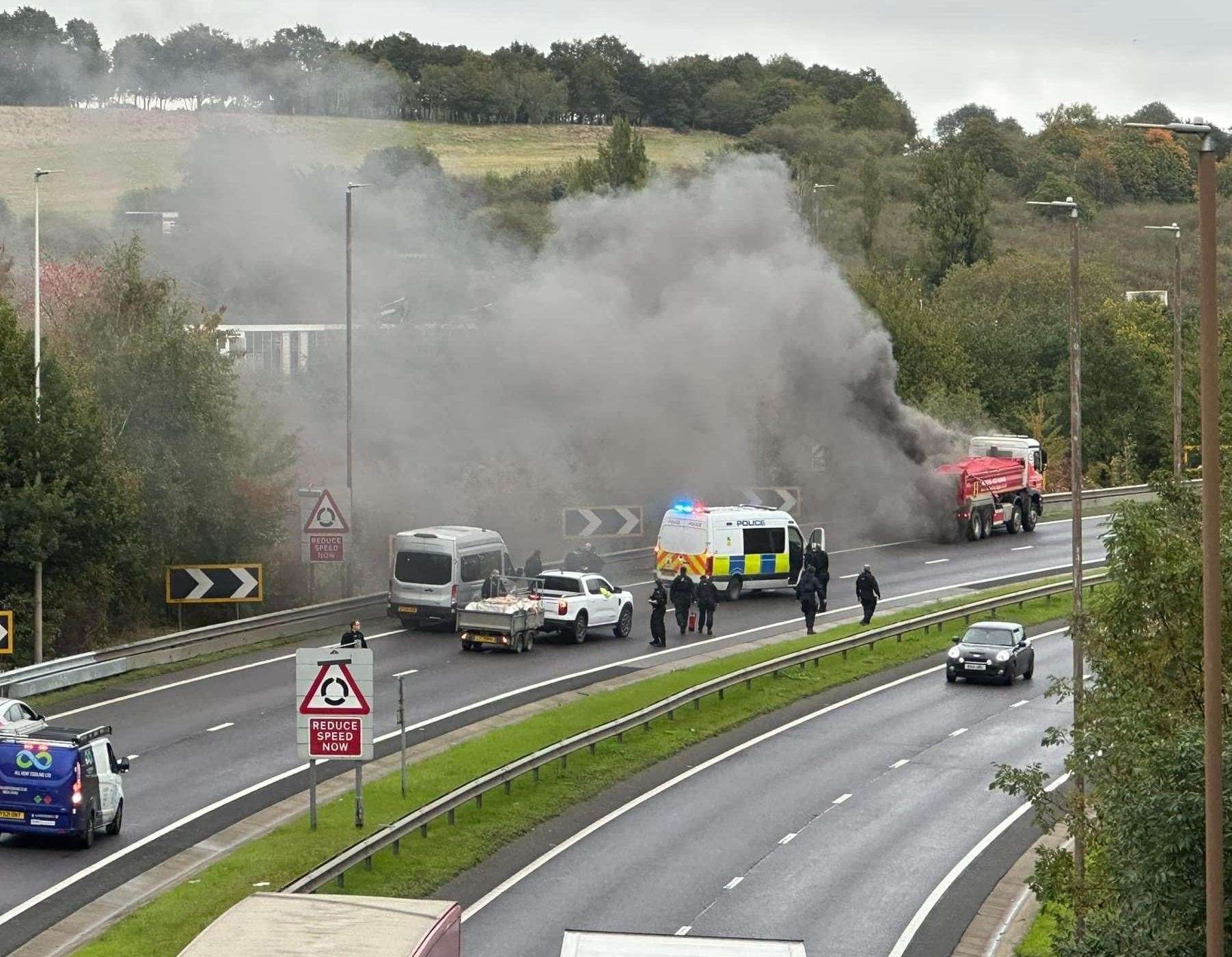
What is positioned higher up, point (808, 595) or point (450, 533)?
point (450, 533)

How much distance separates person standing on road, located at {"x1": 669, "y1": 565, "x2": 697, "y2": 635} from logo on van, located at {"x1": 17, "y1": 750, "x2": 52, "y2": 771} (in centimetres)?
1944

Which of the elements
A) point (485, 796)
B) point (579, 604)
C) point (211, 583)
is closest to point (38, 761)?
point (485, 796)

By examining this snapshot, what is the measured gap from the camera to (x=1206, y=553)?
12.2 meters

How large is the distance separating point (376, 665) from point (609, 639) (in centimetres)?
614

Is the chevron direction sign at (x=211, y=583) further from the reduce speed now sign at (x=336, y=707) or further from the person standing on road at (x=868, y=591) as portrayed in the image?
the reduce speed now sign at (x=336, y=707)

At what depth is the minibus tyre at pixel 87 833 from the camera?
22781mm

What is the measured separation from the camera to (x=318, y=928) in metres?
12.6

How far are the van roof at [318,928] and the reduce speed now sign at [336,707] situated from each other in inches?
389

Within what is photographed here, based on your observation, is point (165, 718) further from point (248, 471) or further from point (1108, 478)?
point (1108, 478)

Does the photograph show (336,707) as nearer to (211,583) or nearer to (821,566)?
(211,583)

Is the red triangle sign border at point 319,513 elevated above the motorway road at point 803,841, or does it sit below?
above

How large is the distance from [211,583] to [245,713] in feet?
25.0

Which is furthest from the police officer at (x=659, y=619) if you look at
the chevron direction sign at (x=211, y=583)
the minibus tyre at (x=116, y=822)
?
the minibus tyre at (x=116, y=822)

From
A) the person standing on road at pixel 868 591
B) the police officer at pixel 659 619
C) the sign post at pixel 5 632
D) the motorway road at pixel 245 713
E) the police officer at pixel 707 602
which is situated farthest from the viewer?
the person standing on road at pixel 868 591
